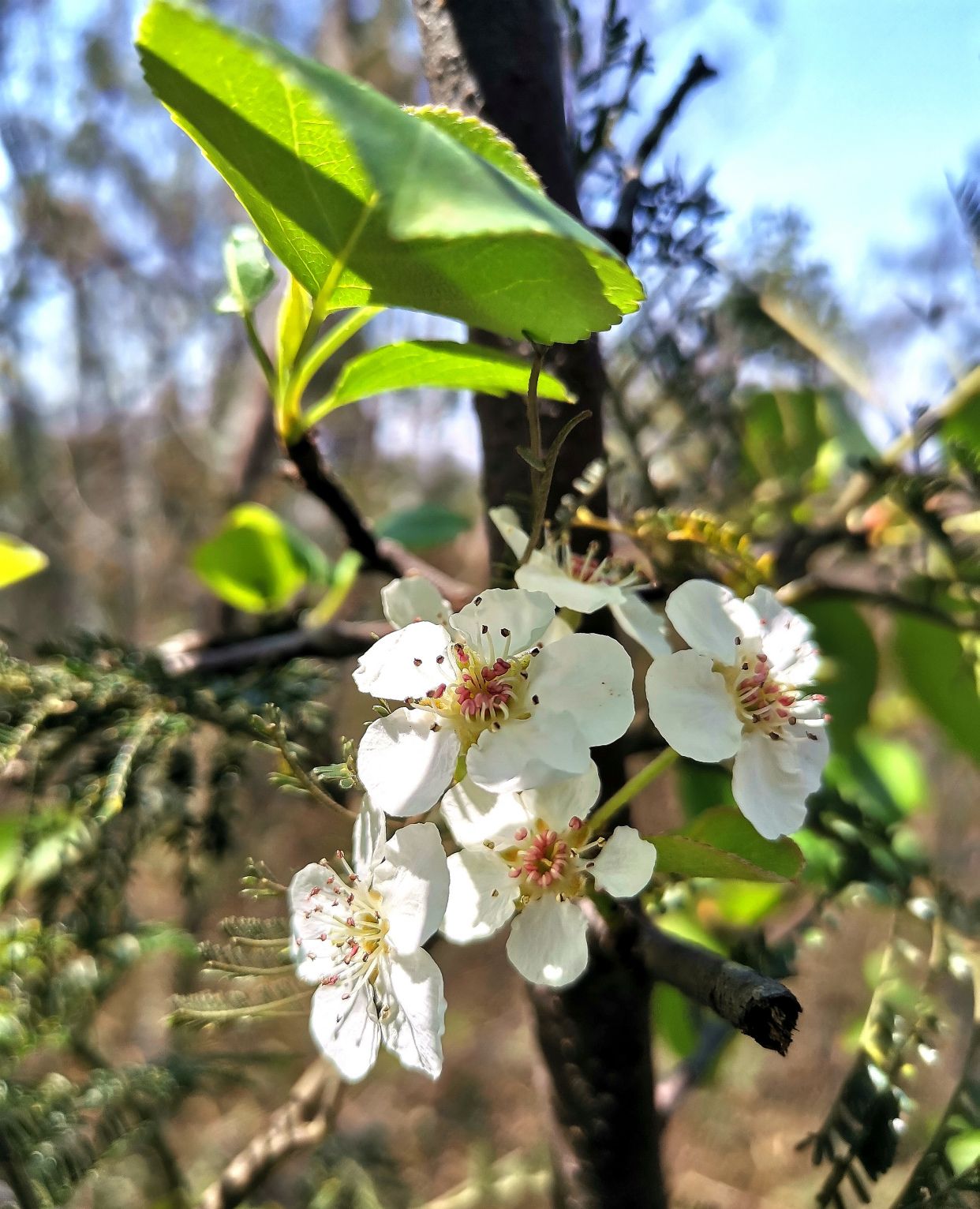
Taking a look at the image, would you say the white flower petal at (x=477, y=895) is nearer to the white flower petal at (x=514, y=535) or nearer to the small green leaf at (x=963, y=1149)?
the white flower petal at (x=514, y=535)

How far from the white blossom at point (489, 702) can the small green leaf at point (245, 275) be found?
0.18 meters

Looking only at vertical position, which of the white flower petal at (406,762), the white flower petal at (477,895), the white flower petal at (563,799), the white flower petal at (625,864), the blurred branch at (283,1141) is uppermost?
the white flower petal at (406,762)

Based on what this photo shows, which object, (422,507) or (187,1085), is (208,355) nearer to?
(422,507)

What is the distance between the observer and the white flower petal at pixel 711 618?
0.33 m

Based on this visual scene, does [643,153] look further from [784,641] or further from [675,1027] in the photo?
[675,1027]

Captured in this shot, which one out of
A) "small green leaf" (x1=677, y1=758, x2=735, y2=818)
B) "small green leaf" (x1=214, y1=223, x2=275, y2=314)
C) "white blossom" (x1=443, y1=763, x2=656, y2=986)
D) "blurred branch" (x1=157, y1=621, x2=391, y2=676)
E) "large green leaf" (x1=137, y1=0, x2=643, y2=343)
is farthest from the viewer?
"small green leaf" (x1=677, y1=758, x2=735, y2=818)

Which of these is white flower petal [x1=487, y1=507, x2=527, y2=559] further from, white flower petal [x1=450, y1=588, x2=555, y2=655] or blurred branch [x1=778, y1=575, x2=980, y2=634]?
blurred branch [x1=778, y1=575, x2=980, y2=634]

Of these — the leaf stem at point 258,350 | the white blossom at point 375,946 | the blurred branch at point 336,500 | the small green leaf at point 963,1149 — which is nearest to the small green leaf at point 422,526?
the blurred branch at point 336,500

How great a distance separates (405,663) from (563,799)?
0.08m

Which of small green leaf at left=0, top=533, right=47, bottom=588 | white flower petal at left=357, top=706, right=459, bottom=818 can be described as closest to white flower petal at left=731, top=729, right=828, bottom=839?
white flower petal at left=357, top=706, right=459, bottom=818

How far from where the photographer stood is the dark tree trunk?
39 cm

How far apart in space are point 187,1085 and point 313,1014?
337 millimetres

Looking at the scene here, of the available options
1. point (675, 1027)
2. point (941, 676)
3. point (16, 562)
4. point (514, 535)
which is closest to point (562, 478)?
point (514, 535)

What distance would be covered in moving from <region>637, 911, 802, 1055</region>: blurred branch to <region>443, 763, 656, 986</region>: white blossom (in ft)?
0.10
